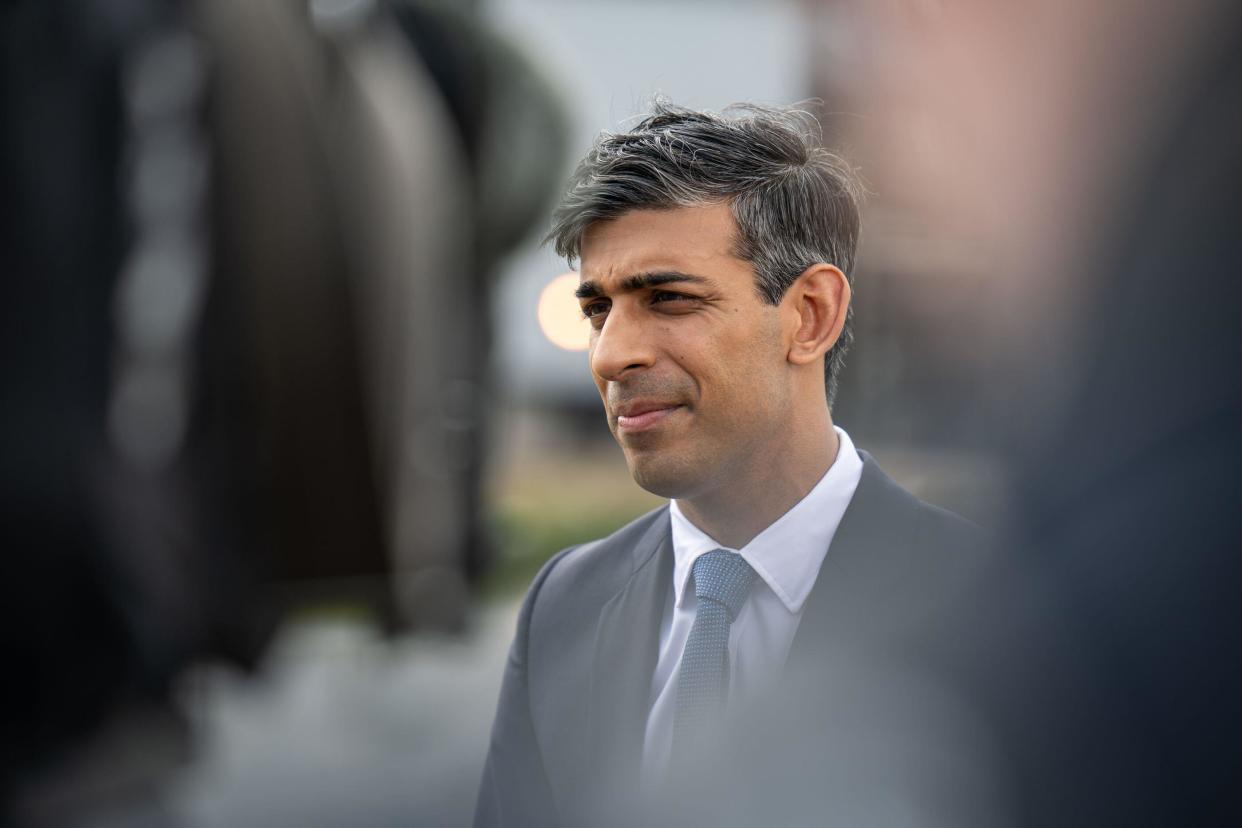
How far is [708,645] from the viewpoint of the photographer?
76 cm

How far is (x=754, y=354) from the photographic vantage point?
71 centimetres

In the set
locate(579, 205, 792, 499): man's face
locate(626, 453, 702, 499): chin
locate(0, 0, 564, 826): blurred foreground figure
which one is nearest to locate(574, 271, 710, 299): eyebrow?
locate(579, 205, 792, 499): man's face

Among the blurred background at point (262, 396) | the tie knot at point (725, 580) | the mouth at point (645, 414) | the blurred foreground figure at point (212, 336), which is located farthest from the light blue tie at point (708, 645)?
the blurred foreground figure at point (212, 336)

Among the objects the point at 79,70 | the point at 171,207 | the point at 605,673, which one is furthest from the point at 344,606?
the point at 605,673

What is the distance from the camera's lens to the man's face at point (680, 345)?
2.31 feet

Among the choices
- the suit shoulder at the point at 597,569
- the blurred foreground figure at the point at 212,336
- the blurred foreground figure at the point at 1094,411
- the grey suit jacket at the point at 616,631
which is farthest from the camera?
the blurred foreground figure at the point at 212,336

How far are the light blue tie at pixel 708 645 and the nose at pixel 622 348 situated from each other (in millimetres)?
150

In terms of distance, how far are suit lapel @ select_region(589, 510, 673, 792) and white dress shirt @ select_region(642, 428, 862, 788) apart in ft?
0.04

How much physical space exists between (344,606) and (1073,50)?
149 inches

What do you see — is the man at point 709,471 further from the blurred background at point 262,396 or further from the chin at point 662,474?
the blurred background at point 262,396

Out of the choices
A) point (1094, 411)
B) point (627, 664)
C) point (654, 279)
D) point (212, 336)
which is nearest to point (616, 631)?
point (627, 664)

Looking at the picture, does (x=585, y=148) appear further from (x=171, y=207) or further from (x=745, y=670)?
(x=171, y=207)

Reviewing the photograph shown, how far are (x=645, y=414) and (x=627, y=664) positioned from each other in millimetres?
180

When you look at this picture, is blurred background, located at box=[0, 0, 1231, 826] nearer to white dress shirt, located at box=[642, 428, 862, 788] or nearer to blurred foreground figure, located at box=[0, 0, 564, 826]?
blurred foreground figure, located at box=[0, 0, 564, 826]
